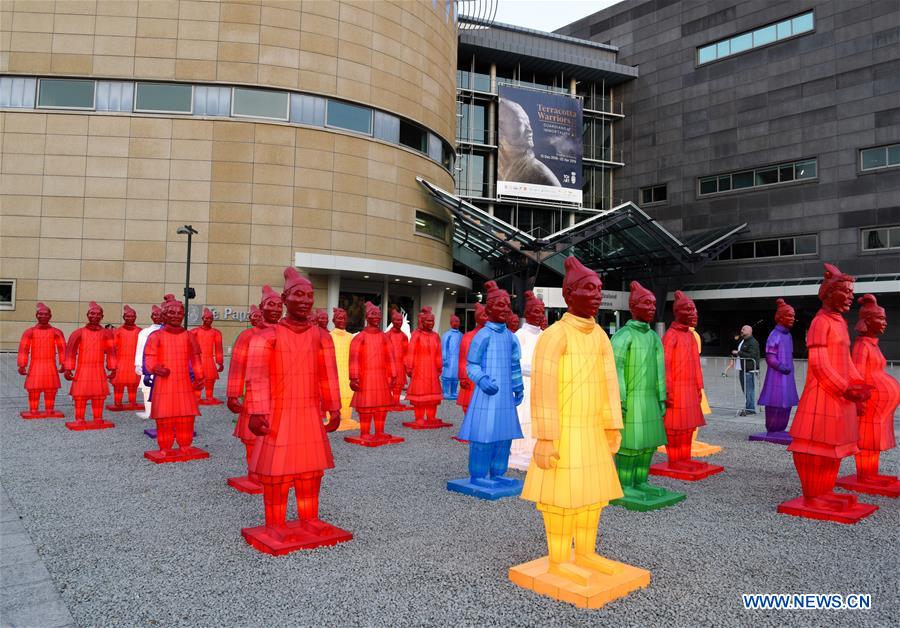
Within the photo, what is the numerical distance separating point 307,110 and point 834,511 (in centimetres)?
2303

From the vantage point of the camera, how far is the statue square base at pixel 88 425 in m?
10.9

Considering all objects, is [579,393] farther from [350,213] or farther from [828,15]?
[828,15]

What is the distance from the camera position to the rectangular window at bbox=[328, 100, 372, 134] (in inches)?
997

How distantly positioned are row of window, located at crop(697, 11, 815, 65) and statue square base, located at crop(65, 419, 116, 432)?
1448 inches

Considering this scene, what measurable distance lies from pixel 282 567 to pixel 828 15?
126 ft

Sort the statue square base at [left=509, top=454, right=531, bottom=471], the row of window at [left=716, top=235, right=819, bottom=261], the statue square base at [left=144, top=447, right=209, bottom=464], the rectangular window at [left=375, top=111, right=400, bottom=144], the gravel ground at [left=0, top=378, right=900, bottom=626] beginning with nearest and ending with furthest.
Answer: the gravel ground at [left=0, top=378, right=900, bottom=626], the statue square base at [left=509, top=454, right=531, bottom=471], the statue square base at [left=144, top=447, right=209, bottom=464], the rectangular window at [left=375, top=111, right=400, bottom=144], the row of window at [left=716, top=235, right=819, bottom=261]

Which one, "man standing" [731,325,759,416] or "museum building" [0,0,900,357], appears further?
"museum building" [0,0,900,357]

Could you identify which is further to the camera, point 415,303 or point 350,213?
point 415,303

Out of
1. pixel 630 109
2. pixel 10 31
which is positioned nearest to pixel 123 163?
pixel 10 31

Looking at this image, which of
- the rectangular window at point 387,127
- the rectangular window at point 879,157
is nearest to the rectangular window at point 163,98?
the rectangular window at point 387,127

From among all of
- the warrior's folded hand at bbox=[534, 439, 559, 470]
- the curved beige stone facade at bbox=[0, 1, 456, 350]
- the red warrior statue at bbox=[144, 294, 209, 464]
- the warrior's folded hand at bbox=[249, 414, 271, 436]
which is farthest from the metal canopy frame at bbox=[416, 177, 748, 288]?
the warrior's folded hand at bbox=[534, 439, 559, 470]

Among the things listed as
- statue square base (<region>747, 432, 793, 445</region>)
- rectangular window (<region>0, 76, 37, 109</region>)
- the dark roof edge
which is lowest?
statue square base (<region>747, 432, 793, 445</region>)

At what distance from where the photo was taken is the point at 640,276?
3494 centimetres

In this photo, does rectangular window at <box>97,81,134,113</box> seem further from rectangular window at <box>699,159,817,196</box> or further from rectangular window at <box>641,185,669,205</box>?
rectangular window at <box>699,159,817,196</box>
